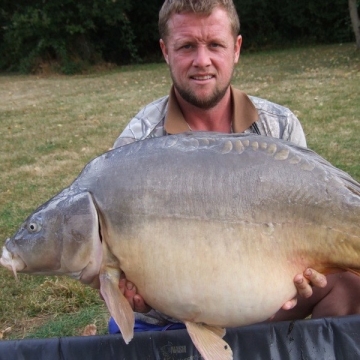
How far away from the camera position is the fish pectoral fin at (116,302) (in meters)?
1.54

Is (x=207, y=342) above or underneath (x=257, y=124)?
underneath

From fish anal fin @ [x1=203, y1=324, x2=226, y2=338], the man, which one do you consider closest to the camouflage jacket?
the man

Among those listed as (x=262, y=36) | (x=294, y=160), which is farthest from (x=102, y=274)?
(x=262, y=36)

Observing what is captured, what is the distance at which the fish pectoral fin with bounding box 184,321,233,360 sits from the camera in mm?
1572

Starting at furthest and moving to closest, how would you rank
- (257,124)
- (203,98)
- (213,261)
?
1. (257,124)
2. (203,98)
3. (213,261)

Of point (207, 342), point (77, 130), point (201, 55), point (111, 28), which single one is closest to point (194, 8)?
point (201, 55)

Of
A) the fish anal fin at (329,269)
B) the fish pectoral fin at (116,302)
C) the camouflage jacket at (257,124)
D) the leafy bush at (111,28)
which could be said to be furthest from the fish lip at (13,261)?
the leafy bush at (111,28)

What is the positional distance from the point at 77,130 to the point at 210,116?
4.69m

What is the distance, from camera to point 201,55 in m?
2.00

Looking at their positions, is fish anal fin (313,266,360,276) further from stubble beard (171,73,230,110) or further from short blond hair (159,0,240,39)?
short blond hair (159,0,240,39)

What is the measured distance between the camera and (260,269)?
150cm

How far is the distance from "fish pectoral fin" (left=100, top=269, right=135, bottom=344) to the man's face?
77 cm

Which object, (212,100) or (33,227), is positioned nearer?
(33,227)

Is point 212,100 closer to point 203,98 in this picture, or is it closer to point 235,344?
point 203,98
